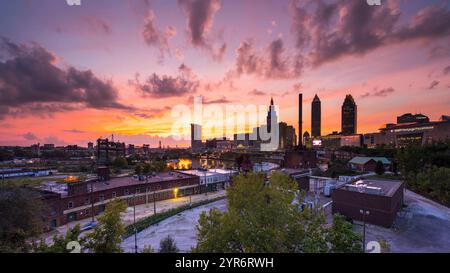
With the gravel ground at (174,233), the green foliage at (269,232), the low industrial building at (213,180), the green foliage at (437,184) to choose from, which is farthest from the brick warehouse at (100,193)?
the green foliage at (437,184)

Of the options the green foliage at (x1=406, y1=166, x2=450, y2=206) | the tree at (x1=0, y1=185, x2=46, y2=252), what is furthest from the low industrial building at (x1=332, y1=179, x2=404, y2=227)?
the tree at (x1=0, y1=185, x2=46, y2=252)

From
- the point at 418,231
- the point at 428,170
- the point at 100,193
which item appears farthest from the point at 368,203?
the point at 100,193

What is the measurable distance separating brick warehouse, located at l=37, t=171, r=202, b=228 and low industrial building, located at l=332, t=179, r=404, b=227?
3238cm

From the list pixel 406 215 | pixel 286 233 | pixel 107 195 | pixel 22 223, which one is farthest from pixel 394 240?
pixel 107 195

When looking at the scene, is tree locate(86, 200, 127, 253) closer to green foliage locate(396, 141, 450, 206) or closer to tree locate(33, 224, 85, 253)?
tree locate(33, 224, 85, 253)

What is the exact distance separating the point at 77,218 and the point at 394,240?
42685mm

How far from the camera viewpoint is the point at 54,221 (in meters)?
32.5

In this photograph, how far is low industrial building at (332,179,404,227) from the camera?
2790cm

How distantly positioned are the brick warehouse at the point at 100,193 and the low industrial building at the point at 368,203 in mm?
32376

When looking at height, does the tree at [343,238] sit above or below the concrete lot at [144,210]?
above

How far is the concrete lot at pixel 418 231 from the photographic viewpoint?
2322cm

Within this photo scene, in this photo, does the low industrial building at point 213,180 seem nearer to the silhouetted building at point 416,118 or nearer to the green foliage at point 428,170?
the green foliage at point 428,170

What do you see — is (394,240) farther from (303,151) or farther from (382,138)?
(382,138)
